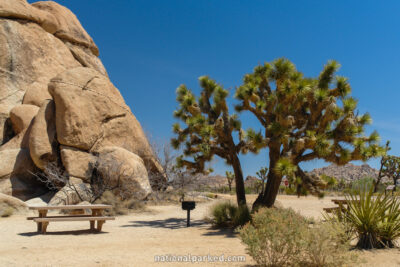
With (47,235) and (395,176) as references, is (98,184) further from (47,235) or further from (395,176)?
(395,176)

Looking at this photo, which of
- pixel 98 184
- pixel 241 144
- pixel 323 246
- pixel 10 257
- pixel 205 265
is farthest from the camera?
pixel 98 184

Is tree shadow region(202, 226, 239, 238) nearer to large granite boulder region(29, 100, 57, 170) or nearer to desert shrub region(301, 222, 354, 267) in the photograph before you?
desert shrub region(301, 222, 354, 267)

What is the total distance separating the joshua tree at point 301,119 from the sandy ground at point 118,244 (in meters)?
2.75

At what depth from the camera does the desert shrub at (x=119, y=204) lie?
1353cm

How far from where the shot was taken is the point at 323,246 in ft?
15.5

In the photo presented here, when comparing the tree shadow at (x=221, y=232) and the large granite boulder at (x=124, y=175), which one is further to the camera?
the large granite boulder at (x=124, y=175)

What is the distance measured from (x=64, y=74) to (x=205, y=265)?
45.9 ft

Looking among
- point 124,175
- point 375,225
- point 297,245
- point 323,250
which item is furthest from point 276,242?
point 124,175

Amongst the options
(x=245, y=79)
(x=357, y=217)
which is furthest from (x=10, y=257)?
(x=245, y=79)

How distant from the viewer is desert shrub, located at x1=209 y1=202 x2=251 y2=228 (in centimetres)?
969

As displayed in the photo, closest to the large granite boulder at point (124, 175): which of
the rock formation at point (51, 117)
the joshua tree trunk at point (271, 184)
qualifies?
the rock formation at point (51, 117)

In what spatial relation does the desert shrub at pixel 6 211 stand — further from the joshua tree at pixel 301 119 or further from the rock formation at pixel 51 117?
the joshua tree at pixel 301 119

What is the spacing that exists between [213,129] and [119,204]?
18.5ft

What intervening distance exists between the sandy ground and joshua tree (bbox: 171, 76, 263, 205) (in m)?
2.21
